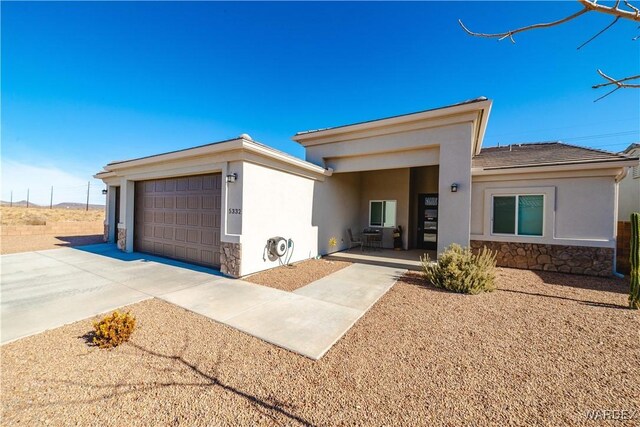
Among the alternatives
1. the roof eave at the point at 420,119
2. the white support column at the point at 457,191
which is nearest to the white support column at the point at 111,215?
the roof eave at the point at 420,119

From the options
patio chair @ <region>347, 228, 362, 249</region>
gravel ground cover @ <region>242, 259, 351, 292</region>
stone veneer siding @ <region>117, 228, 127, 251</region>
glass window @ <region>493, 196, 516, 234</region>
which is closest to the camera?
gravel ground cover @ <region>242, 259, 351, 292</region>

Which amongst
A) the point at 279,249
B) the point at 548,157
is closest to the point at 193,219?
the point at 279,249

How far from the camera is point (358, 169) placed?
31.4 feet

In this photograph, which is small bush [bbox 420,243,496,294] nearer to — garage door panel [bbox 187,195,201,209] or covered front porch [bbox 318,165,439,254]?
covered front porch [bbox 318,165,439,254]

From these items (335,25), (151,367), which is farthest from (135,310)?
(335,25)

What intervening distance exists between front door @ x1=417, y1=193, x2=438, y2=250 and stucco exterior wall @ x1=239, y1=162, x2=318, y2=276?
5.82 meters

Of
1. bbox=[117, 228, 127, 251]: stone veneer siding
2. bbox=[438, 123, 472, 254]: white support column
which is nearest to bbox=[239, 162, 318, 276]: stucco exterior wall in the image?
bbox=[438, 123, 472, 254]: white support column

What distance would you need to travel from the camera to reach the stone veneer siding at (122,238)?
1016 centimetres

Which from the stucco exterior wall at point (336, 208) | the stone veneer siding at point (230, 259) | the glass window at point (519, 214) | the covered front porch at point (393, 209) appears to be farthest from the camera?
the covered front porch at point (393, 209)

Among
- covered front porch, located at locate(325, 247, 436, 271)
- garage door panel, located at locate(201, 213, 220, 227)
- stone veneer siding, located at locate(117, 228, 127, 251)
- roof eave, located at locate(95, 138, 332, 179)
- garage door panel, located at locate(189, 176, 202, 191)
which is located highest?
roof eave, located at locate(95, 138, 332, 179)

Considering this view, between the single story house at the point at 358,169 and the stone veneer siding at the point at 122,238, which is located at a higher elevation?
the single story house at the point at 358,169

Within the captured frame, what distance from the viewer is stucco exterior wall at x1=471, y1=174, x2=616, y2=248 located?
7289mm

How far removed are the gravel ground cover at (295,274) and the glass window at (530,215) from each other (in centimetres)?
623

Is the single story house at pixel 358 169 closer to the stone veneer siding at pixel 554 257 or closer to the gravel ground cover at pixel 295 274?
the stone veneer siding at pixel 554 257
